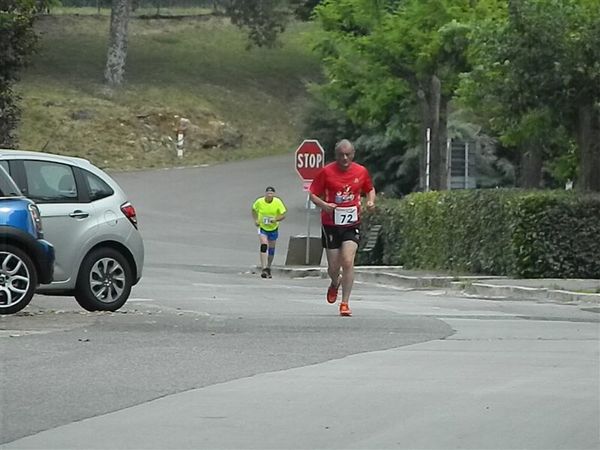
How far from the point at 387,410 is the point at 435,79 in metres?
28.0

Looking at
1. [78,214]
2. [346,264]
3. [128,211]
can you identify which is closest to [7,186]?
[78,214]

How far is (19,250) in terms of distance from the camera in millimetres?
15086

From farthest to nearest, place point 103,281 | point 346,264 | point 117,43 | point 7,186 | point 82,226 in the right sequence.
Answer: point 117,43 < point 103,281 < point 82,226 < point 346,264 < point 7,186

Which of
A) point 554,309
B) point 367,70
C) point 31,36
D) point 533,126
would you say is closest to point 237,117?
point 367,70

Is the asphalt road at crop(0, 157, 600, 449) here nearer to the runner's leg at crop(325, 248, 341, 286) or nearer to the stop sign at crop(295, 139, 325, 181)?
the runner's leg at crop(325, 248, 341, 286)

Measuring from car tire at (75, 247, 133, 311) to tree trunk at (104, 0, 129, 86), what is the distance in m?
47.4

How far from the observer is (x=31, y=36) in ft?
78.7

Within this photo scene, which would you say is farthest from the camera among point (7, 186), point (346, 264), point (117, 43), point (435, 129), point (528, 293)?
point (117, 43)

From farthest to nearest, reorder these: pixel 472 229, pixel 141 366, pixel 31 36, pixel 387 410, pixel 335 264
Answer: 1. pixel 472 229
2. pixel 31 36
3. pixel 335 264
4. pixel 141 366
5. pixel 387 410

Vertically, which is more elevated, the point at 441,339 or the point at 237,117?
the point at 237,117

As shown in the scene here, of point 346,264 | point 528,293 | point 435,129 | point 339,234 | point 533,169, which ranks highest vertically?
point 435,129

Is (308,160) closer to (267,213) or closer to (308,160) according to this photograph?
(308,160)

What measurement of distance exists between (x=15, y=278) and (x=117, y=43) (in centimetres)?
5057

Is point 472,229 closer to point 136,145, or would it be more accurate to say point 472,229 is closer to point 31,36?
point 31,36
